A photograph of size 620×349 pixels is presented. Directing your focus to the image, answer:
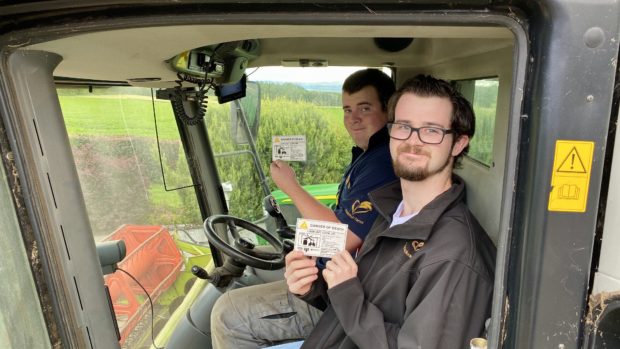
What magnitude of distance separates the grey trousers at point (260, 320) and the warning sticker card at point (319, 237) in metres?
0.93

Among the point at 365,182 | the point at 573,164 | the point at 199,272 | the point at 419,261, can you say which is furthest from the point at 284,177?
the point at 573,164

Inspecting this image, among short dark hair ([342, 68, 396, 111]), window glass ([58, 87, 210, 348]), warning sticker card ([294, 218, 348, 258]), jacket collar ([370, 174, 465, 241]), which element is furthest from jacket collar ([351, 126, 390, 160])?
window glass ([58, 87, 210, 348])

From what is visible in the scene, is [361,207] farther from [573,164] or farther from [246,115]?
[246,115]

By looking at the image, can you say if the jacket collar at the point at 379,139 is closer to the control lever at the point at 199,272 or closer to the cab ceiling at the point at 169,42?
the cab ceiling at the point at 169,42

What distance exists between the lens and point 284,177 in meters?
2.01

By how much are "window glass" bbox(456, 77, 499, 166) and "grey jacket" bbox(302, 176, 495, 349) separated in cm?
37

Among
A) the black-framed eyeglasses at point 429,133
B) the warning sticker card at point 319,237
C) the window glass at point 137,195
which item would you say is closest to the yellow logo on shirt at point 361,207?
the black-framed eyeglasses at point 429,133

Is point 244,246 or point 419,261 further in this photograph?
point 244,246

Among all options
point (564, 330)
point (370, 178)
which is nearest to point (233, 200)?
point (370, 178)

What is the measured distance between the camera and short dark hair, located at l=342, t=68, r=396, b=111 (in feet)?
7.02

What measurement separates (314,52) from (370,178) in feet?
3.00

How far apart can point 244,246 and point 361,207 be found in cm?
72

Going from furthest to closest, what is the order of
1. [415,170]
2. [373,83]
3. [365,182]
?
[373,83]
[365,182]
[415,170]

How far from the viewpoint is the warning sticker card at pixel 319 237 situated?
113cm
